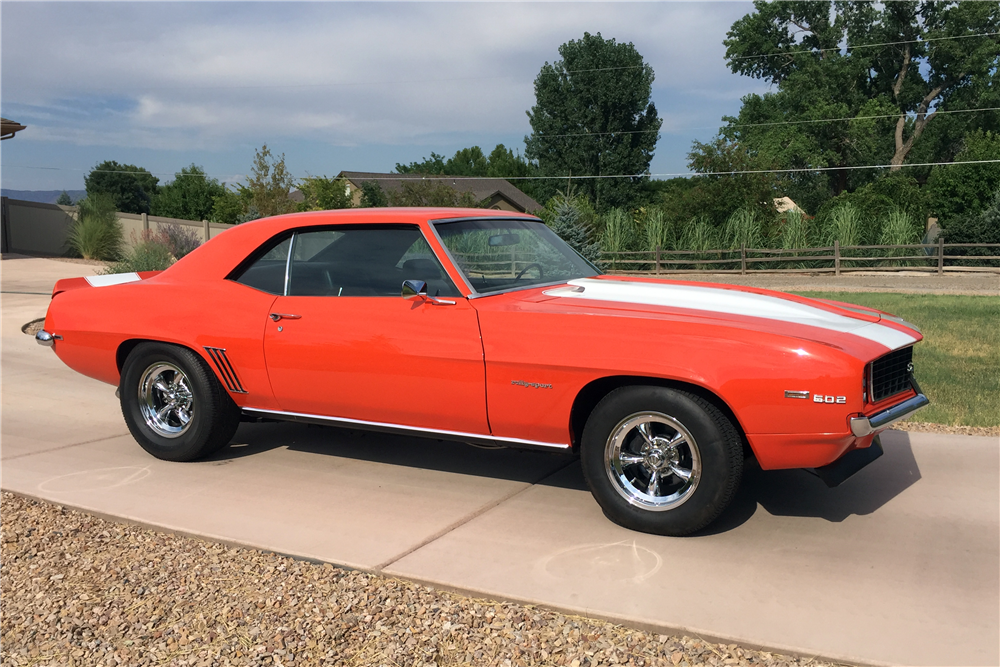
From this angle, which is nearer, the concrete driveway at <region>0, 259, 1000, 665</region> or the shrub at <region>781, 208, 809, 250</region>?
the concrete driveway at <region>0, 259, 1000, 665</region>

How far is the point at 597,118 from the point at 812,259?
35.8 metres

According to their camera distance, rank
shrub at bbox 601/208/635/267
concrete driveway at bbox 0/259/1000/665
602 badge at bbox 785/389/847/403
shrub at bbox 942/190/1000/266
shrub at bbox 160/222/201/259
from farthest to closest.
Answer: shrub at bbox 601/208/635/267 → shrub at bbox 942/190/1000/266 → shrub at bbox 160/222/201/259 → 602 badge at bbox 785/389/847/403 → concrete driveway at bbox 0/259/1000/665

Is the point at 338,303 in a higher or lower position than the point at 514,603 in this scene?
higher

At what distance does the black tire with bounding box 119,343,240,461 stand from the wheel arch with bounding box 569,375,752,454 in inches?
89.9

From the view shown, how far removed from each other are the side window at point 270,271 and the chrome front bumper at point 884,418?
323 centimetres

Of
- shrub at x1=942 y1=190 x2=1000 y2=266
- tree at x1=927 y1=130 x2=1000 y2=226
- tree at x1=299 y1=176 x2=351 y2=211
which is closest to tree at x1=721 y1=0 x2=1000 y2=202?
tree at x1=927 y1=130 x2=1000 y2=226

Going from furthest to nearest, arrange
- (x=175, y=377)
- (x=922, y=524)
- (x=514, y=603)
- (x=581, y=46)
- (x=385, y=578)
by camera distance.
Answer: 1. (x=581, y=46)
2. (x=175, y=377)
3. (x=922, y=524)
4. (x=385, y=578)
5. (x=514, y=603)

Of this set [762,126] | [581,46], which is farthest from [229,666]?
[581,46]

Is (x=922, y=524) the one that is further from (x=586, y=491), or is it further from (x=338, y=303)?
(x=338, y=303)

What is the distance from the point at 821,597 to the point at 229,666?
233 cm

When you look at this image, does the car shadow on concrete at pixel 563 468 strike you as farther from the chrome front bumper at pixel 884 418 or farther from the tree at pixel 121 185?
the tree at pixel 121 185

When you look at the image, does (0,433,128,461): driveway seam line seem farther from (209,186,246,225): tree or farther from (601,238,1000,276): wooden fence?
(209,186,246,225): tree

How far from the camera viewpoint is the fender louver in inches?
199

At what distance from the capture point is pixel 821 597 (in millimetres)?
3430
